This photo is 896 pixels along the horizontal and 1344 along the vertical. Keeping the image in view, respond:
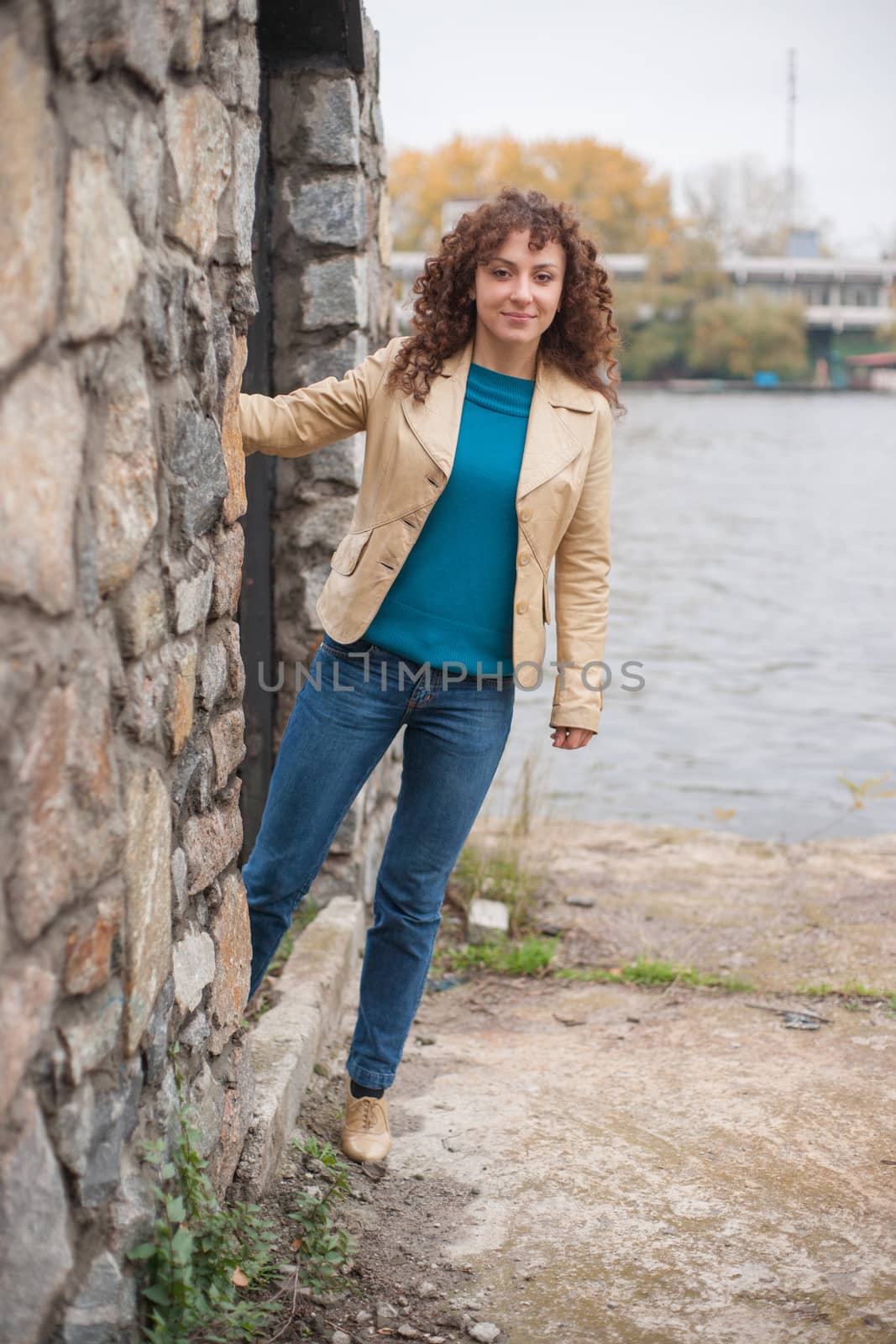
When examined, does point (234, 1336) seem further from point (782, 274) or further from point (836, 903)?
point (782, 274)

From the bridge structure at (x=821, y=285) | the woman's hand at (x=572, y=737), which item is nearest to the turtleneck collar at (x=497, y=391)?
the woman's hand at (x=572, y=737)

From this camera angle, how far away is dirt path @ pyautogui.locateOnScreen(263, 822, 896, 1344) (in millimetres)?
2398

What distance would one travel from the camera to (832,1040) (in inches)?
146

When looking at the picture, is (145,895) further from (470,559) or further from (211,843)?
(470,559)

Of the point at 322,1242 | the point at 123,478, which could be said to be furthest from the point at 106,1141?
the point at 123,478

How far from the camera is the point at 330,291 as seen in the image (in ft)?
12.8

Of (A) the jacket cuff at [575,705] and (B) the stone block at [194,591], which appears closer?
(B) the stone block at [194,591]

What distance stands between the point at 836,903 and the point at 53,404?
4340 mm

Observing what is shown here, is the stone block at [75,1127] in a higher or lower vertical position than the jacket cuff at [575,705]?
lower

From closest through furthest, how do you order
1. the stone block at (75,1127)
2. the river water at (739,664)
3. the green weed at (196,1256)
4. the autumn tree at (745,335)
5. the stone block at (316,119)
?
the stone block at (75,1127) < the green weed at (196,1256) < the stone block at (316,119) < the river water at (739,664) < the autumn tree at (745,335)

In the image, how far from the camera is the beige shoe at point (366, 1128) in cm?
293

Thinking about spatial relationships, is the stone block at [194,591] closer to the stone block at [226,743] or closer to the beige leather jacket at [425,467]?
the stone block at [226,743]

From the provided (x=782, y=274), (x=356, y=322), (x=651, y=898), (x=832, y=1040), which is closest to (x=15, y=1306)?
(x=832, y=1040)

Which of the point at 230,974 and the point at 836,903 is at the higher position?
the point at 230,974
